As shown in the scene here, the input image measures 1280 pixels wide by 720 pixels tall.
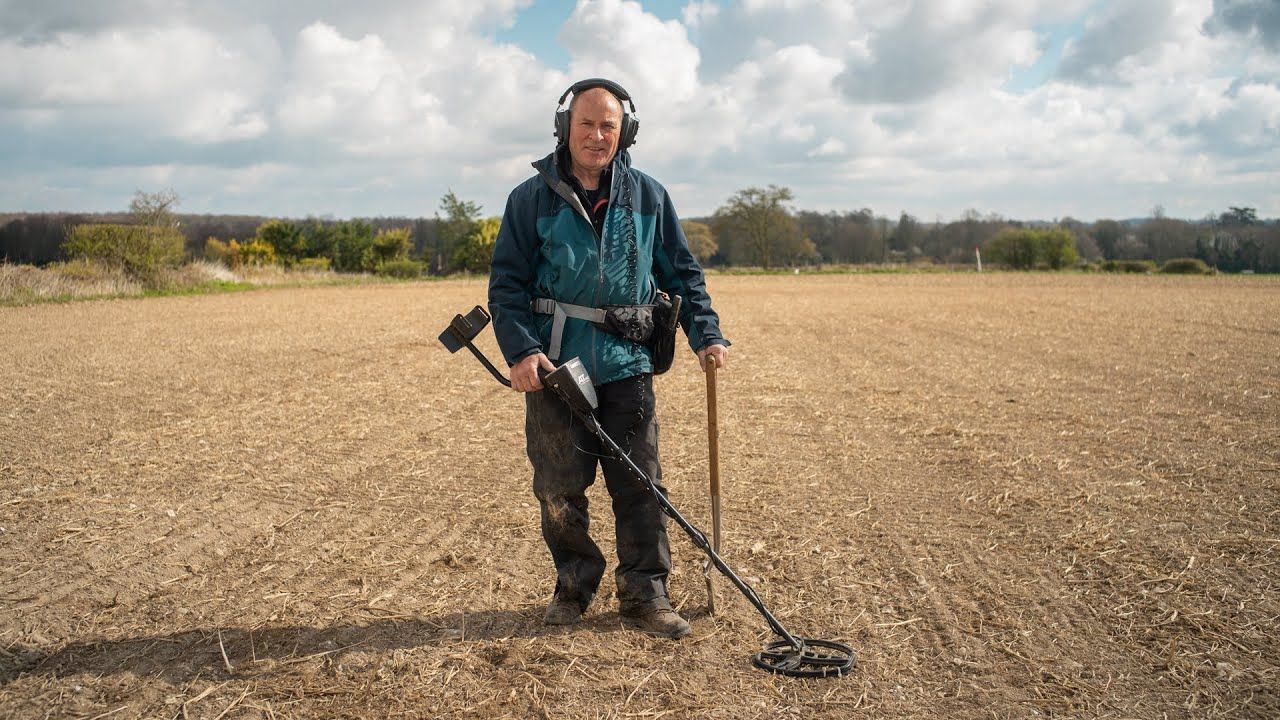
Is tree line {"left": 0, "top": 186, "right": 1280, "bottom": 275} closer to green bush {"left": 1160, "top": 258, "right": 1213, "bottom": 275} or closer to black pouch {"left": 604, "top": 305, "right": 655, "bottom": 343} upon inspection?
green bush {"left": 1160, "top": 258, "right": 1213, "bottom": 275}

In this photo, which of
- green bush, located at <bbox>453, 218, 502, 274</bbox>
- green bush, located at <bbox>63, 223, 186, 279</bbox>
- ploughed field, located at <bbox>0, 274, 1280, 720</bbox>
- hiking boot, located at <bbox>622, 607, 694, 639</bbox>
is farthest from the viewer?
green bush, located at <bbox>453, 218, 502, 274</bbox>

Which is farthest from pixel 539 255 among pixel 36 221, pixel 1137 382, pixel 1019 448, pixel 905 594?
pixel 36 221

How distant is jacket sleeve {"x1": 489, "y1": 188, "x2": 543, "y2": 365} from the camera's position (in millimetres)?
3697

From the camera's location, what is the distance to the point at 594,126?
368 centimetres

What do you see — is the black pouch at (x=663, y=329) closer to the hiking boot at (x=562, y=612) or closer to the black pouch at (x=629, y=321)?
the black pouch at (x=629, y=321)

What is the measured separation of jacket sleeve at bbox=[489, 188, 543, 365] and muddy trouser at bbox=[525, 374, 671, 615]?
31 centimetres

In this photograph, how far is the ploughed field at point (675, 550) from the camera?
3.43 meters

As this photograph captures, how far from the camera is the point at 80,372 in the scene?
11914 mm

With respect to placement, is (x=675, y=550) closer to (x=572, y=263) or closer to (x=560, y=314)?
(x=560, y=314)

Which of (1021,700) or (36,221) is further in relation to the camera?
(36,221)

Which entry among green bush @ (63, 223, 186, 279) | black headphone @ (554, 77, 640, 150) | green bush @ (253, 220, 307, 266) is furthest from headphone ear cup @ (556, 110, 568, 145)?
green bush @ (253, 220, 307, 266)

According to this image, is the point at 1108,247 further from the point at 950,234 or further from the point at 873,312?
the point at 873,312

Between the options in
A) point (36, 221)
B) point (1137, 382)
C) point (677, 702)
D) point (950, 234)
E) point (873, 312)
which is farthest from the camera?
point (950, 234)

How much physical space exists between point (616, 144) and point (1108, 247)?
100 m
